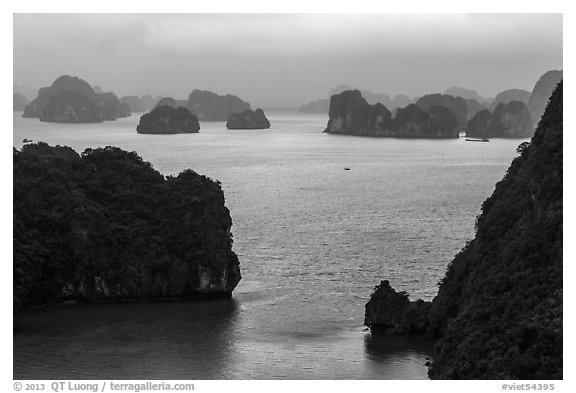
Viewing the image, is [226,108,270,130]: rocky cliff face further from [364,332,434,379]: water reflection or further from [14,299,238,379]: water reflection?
[364,332,434,379]: water reflection

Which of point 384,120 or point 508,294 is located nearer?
point 508,294

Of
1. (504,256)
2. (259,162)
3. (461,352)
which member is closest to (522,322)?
(461,352)

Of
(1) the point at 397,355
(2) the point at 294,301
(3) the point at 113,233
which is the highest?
(3) the point at 113,233

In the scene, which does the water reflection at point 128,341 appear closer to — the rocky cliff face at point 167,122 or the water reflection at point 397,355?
the water reflection at point 397,355

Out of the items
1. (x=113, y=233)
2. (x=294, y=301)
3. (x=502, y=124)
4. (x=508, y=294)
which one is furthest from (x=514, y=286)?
(x=502, y=124)

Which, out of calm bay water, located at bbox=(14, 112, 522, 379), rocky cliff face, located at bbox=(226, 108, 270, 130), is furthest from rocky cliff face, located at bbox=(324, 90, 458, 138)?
calm bay water, located at bbox=(14, 112, 522, 379)

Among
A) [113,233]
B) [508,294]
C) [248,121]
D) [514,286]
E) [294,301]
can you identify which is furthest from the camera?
[248,121]

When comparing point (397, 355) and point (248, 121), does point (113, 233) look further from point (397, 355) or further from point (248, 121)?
point (248, 121)
